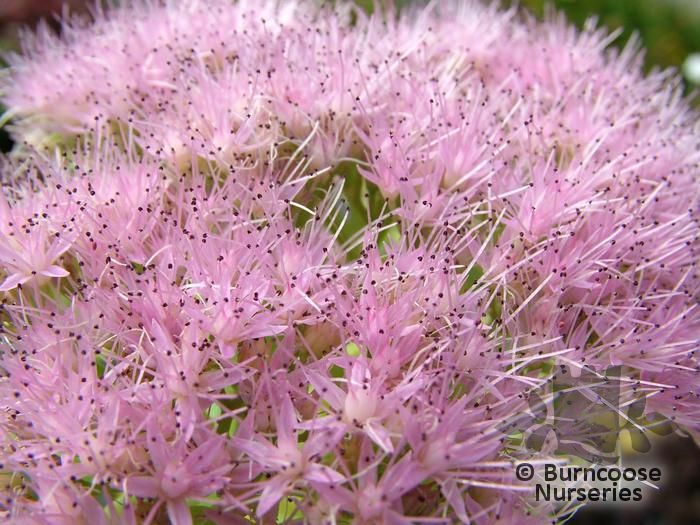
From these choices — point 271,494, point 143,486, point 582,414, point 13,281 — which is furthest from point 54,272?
point 582,414

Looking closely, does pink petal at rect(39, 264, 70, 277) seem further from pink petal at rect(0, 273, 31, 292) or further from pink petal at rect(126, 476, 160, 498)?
pink petal at rect(126, 476, 160, 498)

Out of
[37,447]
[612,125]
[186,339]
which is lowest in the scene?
[37,447]

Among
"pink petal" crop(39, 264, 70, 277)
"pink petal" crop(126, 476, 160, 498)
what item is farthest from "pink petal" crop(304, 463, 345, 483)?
"pink petal" crop(39, 264, 70, 277)

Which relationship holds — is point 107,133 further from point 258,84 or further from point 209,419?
point 209,419

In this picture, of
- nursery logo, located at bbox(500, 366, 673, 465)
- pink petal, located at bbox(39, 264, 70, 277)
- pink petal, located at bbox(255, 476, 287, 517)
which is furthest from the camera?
pink petal, located at bbox(39, 264, 70, 277)

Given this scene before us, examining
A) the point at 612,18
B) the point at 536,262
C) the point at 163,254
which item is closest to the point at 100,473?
the point at 163,254

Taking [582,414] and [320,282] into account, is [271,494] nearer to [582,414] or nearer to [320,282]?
[320,282]
